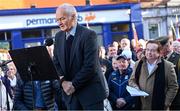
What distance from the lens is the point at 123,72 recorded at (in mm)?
7688

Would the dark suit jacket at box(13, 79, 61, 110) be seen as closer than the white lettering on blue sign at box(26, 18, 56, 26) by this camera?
Yes

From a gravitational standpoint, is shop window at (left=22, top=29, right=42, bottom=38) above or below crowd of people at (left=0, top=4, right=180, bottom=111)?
below

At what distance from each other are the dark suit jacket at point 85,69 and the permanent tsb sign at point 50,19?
1744 cm

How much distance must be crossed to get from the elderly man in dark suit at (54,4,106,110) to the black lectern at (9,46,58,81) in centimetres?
18

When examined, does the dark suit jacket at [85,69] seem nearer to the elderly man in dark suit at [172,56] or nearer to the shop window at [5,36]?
the elderly man in dark suit at [172,56]

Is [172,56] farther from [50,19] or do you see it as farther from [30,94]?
[50,19]

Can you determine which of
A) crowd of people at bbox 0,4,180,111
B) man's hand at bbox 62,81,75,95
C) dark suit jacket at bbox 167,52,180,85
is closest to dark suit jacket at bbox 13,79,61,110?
crowd of people at bbox 0,4,180,111

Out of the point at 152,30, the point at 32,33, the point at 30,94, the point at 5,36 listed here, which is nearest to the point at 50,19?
the point at 32,33

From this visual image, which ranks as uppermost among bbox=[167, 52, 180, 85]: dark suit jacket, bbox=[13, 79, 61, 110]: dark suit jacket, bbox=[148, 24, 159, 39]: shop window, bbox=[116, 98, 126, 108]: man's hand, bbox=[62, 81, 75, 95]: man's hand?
bbox=[62, 81, 75, 95]: man's hand

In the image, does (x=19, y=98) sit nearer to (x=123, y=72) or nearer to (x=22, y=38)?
(x=123, y=72)

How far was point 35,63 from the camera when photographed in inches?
219

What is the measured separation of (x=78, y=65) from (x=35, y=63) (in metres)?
0.54

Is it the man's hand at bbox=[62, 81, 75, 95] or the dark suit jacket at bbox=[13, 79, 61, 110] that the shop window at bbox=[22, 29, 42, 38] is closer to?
the dark suit jacket at bbox=[13, 79, 61, 110]

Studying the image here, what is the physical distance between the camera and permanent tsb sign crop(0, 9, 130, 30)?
22734 mm
